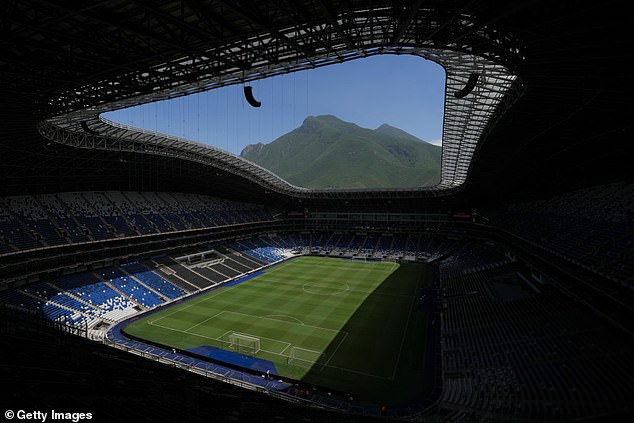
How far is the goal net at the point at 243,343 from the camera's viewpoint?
1039 inches

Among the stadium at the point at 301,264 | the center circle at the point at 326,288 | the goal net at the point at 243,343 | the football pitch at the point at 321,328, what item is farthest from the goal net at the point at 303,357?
the center circle at the point at 326,288

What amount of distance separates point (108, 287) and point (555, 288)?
42.6 metres

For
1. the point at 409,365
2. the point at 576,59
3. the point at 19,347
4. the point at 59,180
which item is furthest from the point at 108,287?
the point at 576,59

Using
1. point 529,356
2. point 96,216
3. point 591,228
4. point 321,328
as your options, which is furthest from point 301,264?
point 591,228

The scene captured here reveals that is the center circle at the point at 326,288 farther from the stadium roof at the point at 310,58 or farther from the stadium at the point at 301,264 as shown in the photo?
the stadium roof at the point at 310,58

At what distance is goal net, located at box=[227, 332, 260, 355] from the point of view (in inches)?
1039

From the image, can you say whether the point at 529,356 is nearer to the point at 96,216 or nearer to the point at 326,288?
the point at 326,288

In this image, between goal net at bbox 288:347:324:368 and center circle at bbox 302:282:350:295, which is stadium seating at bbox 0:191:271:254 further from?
goal net at bbox 288:347:324:368

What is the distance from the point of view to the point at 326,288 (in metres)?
43.9

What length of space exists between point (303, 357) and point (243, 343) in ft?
17.4

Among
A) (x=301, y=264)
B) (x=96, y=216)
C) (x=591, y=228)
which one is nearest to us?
(x=591, y=228)

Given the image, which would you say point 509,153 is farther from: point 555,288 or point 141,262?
point 141,262

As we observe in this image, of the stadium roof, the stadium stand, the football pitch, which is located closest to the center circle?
the football pitch

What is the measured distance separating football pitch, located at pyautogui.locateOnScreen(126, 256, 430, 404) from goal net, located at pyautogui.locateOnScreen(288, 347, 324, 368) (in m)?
0.08
